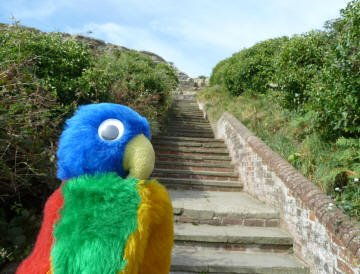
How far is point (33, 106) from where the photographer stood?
10.2 ft

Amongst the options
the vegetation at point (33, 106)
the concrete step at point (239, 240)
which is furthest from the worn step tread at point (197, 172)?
the concrete step at point (239, 240)

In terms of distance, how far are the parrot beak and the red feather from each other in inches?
16.1

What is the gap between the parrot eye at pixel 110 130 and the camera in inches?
55.7

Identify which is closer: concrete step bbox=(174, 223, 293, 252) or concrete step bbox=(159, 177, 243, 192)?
concrete step bbox=(174, 223, 293, 252)

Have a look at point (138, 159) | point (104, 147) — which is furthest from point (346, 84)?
point (104, 147)

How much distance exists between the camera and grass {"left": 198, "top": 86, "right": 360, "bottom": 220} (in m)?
3.08

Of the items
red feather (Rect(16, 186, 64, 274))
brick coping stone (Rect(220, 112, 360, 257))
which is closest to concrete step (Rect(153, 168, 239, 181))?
brick coping stone (Rect(220, 112, 360, 257))

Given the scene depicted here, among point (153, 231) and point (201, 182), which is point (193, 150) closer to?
point (201, 182)

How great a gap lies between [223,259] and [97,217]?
2.53 m

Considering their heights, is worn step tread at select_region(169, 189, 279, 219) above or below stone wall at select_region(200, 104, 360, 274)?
below

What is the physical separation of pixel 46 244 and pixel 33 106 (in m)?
2.30

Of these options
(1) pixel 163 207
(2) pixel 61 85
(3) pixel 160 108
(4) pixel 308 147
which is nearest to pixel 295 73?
(4) pixel 308 147

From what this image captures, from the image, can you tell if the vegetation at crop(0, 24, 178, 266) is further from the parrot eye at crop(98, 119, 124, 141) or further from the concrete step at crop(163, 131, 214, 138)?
the concrete step at crop(163, 131, 214, 138)

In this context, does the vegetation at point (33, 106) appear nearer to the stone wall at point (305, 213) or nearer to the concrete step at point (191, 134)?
the concrete step at point (191, 134)
